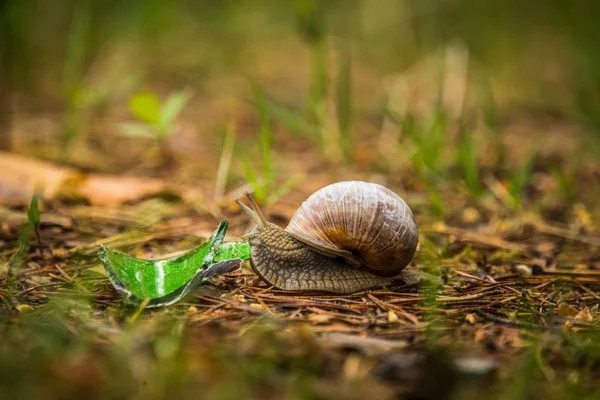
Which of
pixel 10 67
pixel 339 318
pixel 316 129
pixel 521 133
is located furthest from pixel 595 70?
pixel 10 67

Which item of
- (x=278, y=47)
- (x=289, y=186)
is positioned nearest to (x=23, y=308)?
(x=289, y=186)

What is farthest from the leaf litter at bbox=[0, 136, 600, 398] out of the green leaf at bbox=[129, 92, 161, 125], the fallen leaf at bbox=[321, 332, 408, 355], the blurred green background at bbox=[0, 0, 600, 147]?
the blurred green background at bbox=[0, 0, 600, 147]

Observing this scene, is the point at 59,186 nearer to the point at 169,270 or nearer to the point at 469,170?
the point at 169,270

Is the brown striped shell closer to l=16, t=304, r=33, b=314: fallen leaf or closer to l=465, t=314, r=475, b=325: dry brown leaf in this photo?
l=465, t=314, r=475, b=325: dry brown leaf

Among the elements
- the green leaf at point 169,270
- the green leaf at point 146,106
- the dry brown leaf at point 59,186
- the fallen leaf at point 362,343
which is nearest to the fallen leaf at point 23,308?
the green leaf at point 169,270

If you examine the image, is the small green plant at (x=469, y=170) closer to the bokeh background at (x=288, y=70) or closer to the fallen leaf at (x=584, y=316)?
the bokeh background at (x=288, y=70)

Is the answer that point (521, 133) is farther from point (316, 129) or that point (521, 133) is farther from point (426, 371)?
point (426, 371)
